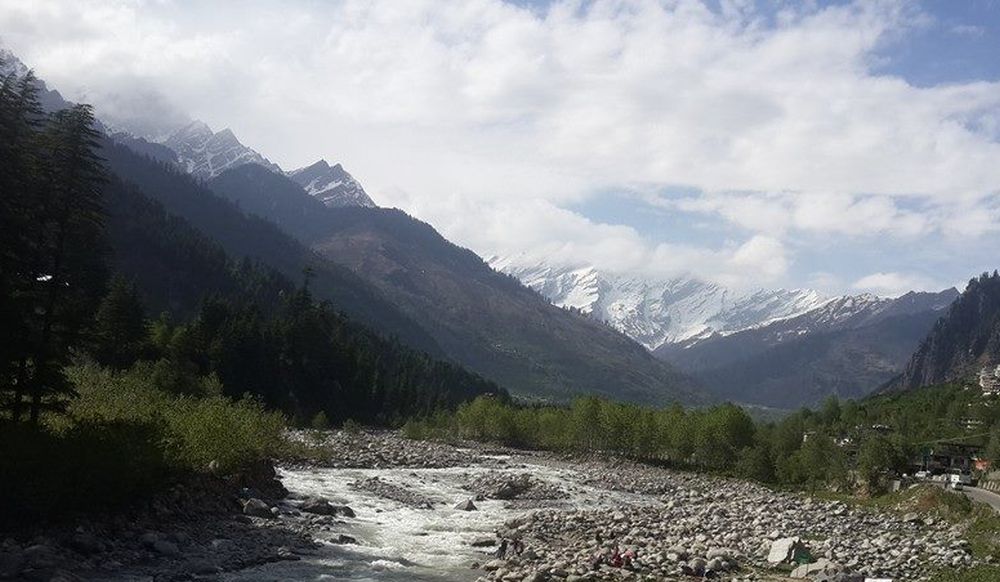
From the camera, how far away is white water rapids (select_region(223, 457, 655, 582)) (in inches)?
1297

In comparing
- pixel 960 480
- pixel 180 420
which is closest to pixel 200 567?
pixel 180 420

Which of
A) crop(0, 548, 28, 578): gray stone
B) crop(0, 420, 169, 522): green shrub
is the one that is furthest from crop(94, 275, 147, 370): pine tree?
crop(0, 548, 28, 578): gray stone

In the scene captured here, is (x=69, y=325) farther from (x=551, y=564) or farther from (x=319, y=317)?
(x=319, y=317)

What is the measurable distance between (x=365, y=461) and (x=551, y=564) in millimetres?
44253

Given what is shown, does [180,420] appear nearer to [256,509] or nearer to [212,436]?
[212,436]

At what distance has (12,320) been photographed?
3297 centimetres

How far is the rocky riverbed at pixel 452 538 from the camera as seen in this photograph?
98.9ft

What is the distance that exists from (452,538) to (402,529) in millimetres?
3488

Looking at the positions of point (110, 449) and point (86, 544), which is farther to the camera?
point (110, 449)

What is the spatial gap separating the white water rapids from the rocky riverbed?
133 millimetres

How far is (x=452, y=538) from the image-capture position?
139ft

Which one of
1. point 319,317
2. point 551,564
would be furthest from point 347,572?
point 319,317

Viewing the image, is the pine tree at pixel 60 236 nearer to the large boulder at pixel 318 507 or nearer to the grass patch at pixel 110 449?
the grass patch at pixel 110 449

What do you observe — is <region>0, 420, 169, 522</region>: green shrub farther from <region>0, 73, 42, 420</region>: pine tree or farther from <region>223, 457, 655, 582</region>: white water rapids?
<region>223, 457, 655, 582</region>: white water rapids
